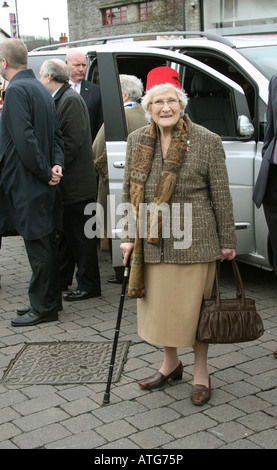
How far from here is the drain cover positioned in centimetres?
424

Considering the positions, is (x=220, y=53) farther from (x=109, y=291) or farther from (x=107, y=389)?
(x=107, y=389)

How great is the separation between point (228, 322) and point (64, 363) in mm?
1385

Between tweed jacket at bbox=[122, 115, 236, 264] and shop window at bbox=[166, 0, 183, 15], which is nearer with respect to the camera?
tweed jacket at bbox=[122, 115, 236, 264]

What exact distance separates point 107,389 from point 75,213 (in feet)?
7.23

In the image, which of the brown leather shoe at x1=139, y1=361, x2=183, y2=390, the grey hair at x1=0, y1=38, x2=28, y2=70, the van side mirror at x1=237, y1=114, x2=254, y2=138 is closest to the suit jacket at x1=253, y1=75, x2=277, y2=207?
the van side mirror at x1=237, y1=114, x2=254, y2=138

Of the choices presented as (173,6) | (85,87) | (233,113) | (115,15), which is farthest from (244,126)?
(115,15)

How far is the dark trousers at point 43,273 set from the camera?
17.2ft

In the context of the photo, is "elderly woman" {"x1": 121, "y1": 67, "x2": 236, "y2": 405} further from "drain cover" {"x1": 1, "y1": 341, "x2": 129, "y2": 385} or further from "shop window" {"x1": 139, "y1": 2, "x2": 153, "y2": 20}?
"shop window" {"x1": 139, "y1": 2, "x2": 153, "y2": 20}

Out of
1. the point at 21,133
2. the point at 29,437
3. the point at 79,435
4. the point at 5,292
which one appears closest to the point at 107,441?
the point at 79,435

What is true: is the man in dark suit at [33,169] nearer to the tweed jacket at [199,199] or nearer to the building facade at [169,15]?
the tweed jacket at [199,199]

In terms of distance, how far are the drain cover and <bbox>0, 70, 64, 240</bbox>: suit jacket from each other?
0.93 meters

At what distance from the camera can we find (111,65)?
593 centimetres

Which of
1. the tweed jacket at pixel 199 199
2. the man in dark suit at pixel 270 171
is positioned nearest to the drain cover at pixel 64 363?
the tweed jacket at pixel 199 199

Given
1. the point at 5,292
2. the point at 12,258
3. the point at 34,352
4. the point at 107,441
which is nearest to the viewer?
the point at 107,441
